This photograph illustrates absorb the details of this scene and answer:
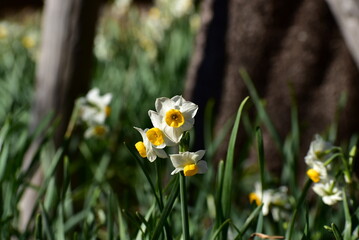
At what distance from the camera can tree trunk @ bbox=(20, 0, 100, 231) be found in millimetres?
2344

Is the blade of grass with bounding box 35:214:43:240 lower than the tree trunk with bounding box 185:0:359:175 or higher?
lower

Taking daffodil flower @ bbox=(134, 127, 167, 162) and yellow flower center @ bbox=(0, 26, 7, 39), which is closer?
daffodil flower @ bbox=(134, 127, 167, 162)

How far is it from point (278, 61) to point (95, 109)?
38.5 inches

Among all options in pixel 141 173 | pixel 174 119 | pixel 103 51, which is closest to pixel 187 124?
pixel 174 119

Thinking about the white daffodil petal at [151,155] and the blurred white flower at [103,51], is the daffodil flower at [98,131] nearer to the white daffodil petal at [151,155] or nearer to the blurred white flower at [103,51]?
the white daffodil petal at [151,155]

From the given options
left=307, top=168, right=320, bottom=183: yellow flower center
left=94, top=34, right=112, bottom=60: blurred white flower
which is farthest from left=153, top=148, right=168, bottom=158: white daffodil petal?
left=94, top=34, right=112, bottom=60: blurred white flower

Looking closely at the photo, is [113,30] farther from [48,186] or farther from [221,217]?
[221,217]

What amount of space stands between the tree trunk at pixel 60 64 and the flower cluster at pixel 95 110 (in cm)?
46

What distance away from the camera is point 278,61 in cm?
260

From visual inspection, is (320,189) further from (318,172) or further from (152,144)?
(152,144)

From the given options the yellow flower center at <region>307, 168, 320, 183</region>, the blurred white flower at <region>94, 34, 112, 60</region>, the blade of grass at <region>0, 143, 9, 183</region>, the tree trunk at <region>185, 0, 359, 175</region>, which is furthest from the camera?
the blurred white flower at <region>94, 34, 112, 60</region>

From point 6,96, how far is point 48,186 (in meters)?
1.52

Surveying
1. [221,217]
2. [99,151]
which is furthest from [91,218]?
[99,151]

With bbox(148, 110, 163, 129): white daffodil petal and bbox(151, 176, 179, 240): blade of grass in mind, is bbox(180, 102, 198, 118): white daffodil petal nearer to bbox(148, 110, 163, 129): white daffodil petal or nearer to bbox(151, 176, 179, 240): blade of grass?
bbox(148, 110, 163, 129): white daffodil petal
